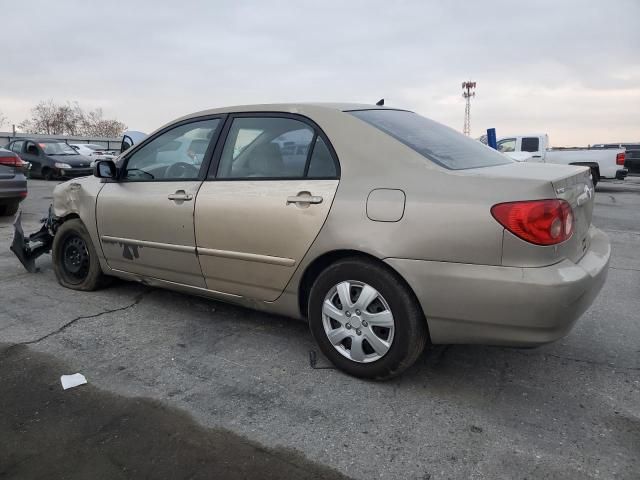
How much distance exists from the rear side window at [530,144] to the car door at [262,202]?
15.1 meters

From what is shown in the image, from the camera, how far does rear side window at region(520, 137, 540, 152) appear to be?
16.5 meters

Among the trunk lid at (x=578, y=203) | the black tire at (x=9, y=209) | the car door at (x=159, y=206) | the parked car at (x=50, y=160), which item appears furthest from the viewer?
the parked car at (x=50, y=160)

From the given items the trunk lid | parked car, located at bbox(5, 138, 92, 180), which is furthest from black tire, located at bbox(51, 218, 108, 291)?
parked car, located at bbox(5, 138, 92, 180)

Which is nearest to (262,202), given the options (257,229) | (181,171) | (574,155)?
(257,229)

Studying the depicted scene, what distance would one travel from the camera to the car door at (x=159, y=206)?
3639 millimetres

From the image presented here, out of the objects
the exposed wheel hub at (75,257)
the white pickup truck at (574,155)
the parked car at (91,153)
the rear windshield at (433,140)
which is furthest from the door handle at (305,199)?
the parked car at (91,153)

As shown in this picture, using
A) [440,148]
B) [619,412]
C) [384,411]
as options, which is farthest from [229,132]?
[619,412]

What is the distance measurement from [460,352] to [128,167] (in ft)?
9.58

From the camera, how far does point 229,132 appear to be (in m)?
3.59

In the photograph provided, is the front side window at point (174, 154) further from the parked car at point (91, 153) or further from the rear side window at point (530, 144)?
the rear side window at point (530, 144)

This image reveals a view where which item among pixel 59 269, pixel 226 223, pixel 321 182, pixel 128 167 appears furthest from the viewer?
pixel 59 269

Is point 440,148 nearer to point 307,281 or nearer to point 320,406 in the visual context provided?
point 307,281

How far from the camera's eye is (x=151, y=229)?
383 cm

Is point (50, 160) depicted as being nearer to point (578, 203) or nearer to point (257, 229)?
point (257, 229)
